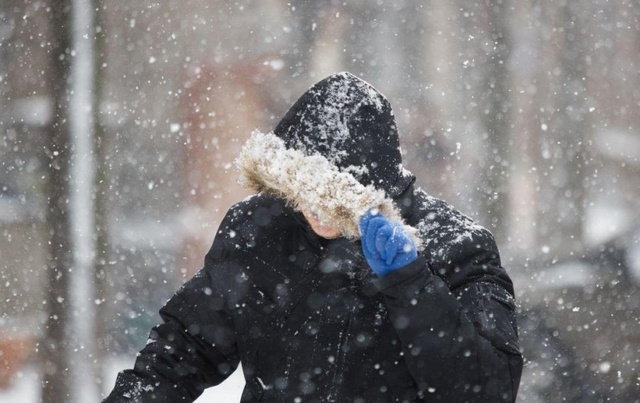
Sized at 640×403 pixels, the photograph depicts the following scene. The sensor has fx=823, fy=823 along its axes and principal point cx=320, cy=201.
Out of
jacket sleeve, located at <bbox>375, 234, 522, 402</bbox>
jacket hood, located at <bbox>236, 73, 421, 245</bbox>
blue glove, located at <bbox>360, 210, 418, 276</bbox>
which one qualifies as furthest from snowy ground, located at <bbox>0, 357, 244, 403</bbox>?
blue glove, located at <bbox>360, 210, 418, 276</bbox>

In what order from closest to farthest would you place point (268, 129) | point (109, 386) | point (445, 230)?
point (445, 230) < point (268, 129) < point (109, 386)

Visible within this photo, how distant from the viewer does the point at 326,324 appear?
1.84 meters

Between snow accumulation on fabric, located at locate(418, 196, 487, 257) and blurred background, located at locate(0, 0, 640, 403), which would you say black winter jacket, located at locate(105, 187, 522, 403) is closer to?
snow accumulation on fabric, located at locate(418, 196, 487, 257)

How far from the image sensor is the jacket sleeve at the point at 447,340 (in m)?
1.57

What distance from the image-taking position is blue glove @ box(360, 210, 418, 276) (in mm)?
1532

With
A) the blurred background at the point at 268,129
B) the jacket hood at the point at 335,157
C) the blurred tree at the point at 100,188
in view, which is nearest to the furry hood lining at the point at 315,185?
the jacket hood at the point at 335,157

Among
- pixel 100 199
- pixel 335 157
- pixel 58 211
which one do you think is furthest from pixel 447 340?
pixel 58 211

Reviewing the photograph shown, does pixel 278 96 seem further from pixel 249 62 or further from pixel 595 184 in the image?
pixel 595 184

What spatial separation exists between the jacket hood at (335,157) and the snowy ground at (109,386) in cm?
206

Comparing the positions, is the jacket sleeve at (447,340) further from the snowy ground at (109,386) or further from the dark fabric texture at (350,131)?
the snowy ground at (109,386)

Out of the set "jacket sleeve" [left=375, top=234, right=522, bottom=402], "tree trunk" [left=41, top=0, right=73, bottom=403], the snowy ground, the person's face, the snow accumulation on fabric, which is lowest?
"jacket sleeve" [left=375, top=234, right=522, bottom=402]

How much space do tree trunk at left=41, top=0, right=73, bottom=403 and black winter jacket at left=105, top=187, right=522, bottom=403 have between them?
185 centimetres

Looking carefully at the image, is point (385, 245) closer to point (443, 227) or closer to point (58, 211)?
point (443, 227)

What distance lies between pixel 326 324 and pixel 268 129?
1819 mm
